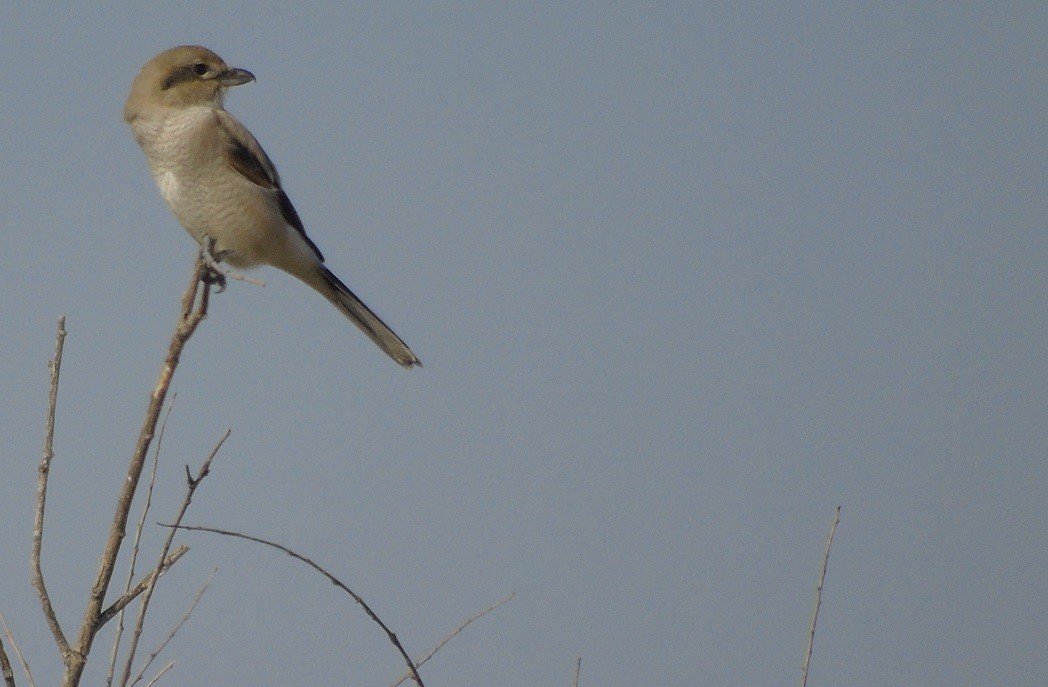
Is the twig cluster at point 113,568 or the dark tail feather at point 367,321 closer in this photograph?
the twig cluster at point 113,568

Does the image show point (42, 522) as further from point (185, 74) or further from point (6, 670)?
point (185, 74)

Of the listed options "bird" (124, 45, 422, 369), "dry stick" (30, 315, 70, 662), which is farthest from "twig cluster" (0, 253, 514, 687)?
"bird" (124, 45, 422, 369)

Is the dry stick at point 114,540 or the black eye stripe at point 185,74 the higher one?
the black eye stripe at point 185,74

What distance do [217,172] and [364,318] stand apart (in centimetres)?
71

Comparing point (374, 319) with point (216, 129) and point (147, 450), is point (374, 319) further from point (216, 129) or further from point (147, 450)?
point (147, 450)

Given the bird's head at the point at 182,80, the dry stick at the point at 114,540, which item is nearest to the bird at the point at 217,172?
the bird's head at the point at 182,80

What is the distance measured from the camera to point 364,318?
12.6 ft

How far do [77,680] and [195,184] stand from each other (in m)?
2.05

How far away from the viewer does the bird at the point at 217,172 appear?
3.54 meters

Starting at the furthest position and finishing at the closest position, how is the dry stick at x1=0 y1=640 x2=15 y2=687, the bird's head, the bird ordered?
the bird's head, the bird, the dry stick at x1=0 y1=640 x2=15 y2=687

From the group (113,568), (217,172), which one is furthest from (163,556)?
(217,172)

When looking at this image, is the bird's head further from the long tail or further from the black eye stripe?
the long tail

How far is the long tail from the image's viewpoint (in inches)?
147

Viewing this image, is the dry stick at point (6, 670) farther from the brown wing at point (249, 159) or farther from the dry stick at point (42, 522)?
the brown wing at point (249, 159)
